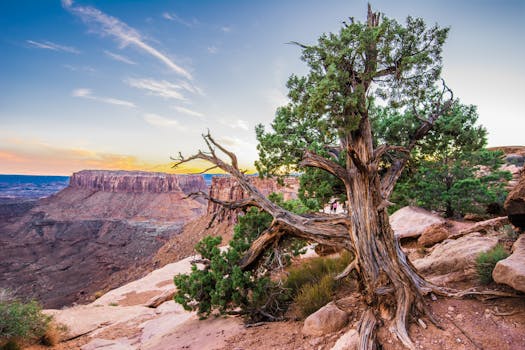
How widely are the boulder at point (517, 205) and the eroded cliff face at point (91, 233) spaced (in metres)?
14.4

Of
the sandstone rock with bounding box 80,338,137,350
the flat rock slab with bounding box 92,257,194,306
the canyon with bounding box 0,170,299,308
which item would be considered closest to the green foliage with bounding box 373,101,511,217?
the canyon with bounding box 0,170,299,308

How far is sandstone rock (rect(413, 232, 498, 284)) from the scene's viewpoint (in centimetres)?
582

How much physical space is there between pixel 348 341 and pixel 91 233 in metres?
101

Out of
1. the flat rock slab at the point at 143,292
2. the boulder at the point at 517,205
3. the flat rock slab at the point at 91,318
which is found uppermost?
the boulder at the point at 517,205

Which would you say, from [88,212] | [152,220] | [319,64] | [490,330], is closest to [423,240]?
[490,330]

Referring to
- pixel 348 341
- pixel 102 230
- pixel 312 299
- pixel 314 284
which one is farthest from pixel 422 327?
pixel 102 230

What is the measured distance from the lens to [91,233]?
85188mm

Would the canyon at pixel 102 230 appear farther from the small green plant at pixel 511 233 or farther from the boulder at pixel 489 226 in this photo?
the boulder at pixel 489 226

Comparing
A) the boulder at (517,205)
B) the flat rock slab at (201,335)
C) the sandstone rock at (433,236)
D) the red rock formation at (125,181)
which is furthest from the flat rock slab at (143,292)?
the red rock formation at (125,181)

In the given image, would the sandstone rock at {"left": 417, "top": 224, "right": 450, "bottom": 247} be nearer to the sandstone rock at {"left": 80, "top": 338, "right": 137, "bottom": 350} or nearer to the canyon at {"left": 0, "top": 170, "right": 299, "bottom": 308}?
the canyon at {"left": 0, "top": 170, "right": 299, "bottom": 308}

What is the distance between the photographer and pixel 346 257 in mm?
8109

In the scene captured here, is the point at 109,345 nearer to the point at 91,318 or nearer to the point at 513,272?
the point at 91,318

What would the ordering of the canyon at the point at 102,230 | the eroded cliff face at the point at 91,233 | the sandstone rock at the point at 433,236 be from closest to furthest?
the sandstone rock at the point at 433,236, the canyon at the point at 102,230, the eroded cliff face at the point at 91,233

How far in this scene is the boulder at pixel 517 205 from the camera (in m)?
5.31
